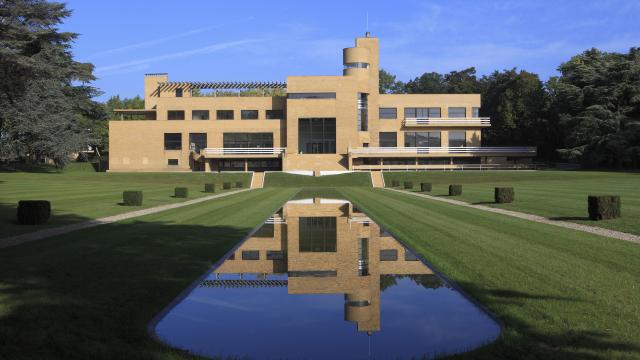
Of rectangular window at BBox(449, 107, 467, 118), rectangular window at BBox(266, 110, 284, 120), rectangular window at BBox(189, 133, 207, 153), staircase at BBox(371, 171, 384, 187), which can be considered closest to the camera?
staircase at BBox(371, 171, 384, 187)

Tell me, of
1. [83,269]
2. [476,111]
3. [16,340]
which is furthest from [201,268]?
[476,111]

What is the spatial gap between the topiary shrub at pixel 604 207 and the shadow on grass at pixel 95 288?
13093 mm

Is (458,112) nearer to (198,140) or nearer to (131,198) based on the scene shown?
(198,140)

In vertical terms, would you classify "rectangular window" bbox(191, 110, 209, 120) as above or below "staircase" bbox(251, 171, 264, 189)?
above

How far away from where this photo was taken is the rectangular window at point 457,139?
8838cm

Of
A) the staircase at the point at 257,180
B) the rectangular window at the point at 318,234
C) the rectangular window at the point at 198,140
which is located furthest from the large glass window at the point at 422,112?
the rectangular window at the point at 318,234

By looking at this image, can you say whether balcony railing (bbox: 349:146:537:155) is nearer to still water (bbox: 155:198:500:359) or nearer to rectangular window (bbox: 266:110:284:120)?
rectangular window (bbox: 266:110:284:120)

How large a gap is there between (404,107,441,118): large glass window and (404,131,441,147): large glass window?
2640mm

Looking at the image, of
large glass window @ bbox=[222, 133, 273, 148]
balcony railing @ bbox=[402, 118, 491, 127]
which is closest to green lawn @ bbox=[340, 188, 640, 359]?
large glass window @ bbox=[222, 133, 273, 148]

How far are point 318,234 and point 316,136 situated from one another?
64782mm

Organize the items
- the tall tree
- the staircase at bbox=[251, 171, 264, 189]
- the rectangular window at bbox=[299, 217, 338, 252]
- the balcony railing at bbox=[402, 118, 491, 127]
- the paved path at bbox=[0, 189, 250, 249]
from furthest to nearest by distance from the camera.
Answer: the balcony railing at bbox=[402, 118, 491, 127] → the staircase at bbox=[251, 171, 264, 189] → the tall tree → the paved path at bbox=[0, 189, 250, 249] → the rectangular window at bbox=[299, 217, 338, 252]

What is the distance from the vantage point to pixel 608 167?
7475 centimetres

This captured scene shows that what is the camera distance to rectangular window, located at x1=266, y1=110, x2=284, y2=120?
87312 millimetres

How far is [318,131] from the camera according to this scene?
8281 cm
